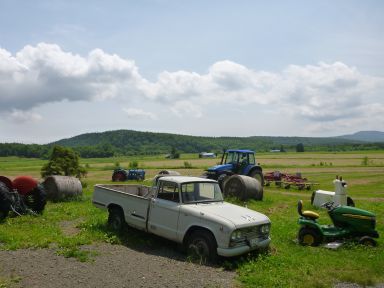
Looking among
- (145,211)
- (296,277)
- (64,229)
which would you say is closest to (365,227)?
(296,277)

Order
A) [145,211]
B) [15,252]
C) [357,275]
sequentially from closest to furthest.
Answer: [357,275] < [15,252] < [145,211]

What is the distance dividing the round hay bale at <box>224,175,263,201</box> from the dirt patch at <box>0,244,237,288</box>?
9.94 m

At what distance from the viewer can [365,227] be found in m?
10.7

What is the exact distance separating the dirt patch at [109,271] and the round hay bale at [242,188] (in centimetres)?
994

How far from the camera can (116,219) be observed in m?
11.6

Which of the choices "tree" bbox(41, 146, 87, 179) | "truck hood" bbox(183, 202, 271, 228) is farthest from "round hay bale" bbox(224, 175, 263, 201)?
"tree" bbox(41, 146, 87, 179)

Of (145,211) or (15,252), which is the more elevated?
(145,211)

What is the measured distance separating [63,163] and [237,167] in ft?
47.7

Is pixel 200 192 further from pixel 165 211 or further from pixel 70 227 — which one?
pixel 70 227

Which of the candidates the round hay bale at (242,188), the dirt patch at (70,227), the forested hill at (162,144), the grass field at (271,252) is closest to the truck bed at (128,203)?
the grass field at (271,252)

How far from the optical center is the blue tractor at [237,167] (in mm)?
24375

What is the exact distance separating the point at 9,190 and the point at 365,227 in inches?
473

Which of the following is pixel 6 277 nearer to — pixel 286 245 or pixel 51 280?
pixel 51 280

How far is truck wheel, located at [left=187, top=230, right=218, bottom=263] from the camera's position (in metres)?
8.66
